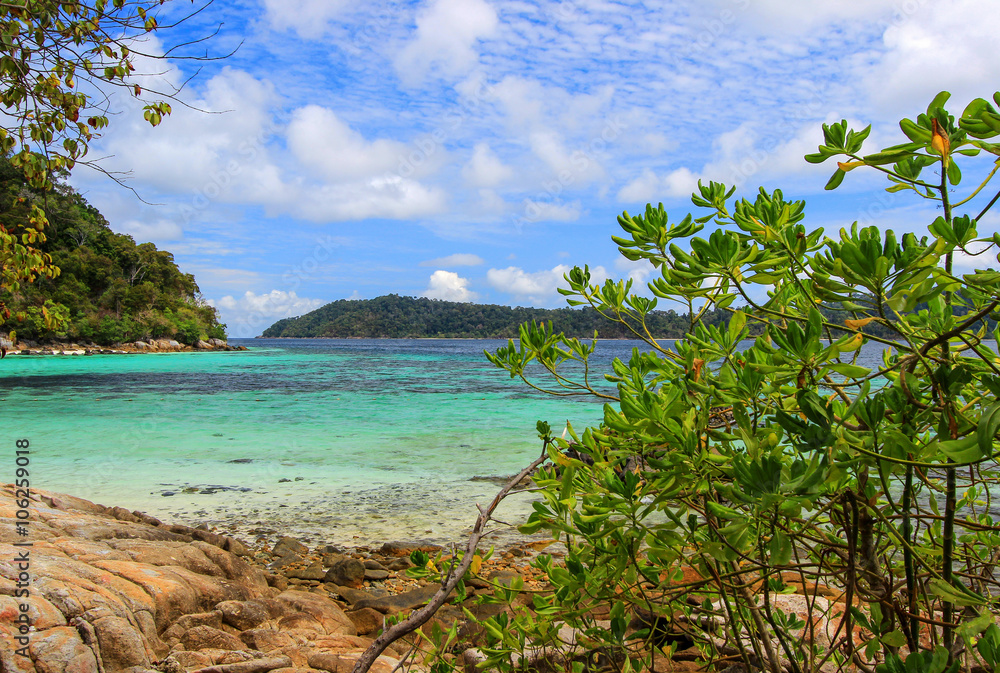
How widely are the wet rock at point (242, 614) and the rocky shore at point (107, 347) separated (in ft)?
151

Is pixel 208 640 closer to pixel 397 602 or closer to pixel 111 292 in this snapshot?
pixel 397 602

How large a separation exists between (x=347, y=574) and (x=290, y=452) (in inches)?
249

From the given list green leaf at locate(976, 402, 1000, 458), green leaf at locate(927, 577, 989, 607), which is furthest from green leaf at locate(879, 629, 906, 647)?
green leaf at locate(976, 402, 1000, 458)

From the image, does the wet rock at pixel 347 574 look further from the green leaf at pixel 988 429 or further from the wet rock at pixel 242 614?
the green leaf at pixel 988 429

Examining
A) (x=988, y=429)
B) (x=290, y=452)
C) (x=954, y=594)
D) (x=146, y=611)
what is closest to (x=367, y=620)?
(x=146, y=611)

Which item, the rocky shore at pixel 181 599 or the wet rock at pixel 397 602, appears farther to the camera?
the wet rock at pixel 397 602

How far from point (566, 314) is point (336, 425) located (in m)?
38.7

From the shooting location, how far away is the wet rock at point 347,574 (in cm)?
424

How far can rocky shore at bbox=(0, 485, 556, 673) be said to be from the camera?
7.07ft

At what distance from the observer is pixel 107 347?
52531 mm

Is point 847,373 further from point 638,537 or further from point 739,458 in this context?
point 638,537

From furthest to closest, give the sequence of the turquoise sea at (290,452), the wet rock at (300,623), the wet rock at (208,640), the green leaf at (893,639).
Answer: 1. the turquoise sea at (290,452)
2. the wet rock at (300,623)
3. the wet rock at (208,640)
4. the green leaf at (893,639)

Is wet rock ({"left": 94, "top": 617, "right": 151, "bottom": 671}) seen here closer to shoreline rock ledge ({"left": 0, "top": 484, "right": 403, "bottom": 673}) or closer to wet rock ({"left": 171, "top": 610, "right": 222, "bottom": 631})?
shoreline rock ledge ({"left": 0, "top": 484, "right": 403, "bottom": 673})

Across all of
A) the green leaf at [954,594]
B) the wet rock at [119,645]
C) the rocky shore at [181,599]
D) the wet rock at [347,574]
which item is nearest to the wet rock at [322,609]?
the rocky shore at [181,599]
